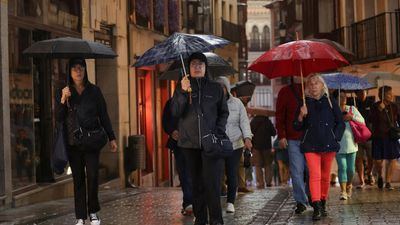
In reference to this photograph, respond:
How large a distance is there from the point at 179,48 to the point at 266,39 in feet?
282

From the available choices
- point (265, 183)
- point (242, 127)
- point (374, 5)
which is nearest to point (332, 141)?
point (242, 127)

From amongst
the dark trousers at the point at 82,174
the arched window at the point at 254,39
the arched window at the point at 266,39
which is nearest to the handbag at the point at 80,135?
the dark trousers at the point at 82,174

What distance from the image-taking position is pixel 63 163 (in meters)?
10.4

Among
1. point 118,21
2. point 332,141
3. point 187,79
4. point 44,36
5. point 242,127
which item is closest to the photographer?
point 187,79

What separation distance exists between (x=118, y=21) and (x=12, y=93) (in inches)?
284

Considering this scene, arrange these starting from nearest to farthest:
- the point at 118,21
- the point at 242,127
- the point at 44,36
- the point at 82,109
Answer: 1. the point at 82,109
2. the point at 242,127
3. the point at 44,36
4. the point at 118,21

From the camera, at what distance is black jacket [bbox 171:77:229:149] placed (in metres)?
9.91

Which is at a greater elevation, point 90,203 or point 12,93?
point 12,93

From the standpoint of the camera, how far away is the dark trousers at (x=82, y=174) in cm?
1062

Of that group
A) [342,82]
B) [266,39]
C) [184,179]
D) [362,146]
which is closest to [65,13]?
[342,82]

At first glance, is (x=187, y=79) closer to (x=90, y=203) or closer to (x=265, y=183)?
(x=90, y=203)

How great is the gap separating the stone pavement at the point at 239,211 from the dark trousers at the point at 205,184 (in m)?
1.11

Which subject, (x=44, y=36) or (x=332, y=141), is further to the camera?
(x=44, y=36)

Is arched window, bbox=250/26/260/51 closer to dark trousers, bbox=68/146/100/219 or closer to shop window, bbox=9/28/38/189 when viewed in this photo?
shop window, bbox=9/28/38/189
